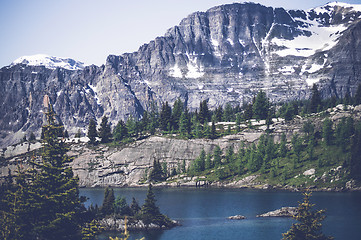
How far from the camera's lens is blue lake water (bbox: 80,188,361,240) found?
9669cm

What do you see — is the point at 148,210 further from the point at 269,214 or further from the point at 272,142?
the point at 272,142

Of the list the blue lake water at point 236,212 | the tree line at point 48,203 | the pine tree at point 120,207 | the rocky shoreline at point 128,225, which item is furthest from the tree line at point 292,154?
the tree line at point 48,203

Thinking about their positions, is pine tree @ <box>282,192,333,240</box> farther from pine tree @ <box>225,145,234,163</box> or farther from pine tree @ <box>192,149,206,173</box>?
pine tree @ <box>192,149,206,173</box>

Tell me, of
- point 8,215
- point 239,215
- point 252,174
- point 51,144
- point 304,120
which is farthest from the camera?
point 304,120

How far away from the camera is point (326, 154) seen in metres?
166

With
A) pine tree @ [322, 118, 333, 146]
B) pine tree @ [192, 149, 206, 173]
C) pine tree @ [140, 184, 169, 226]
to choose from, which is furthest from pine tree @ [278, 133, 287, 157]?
pine tree @ [140, 184, 169, 226]

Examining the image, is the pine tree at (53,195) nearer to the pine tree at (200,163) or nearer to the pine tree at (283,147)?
the pine tree at (200,163)

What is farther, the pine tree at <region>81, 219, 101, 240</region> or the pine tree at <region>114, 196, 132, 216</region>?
the pine tree at <region>114, 196, 132, 216</region>

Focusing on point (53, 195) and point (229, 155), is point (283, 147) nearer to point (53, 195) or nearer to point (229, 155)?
point (229, 155)

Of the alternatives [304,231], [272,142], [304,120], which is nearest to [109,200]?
[304,231]

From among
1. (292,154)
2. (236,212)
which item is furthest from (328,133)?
(236,212)

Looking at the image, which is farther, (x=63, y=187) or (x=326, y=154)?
(x=326, y=154)

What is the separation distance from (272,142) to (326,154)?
26460mm

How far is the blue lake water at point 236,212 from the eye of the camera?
96.7 m
